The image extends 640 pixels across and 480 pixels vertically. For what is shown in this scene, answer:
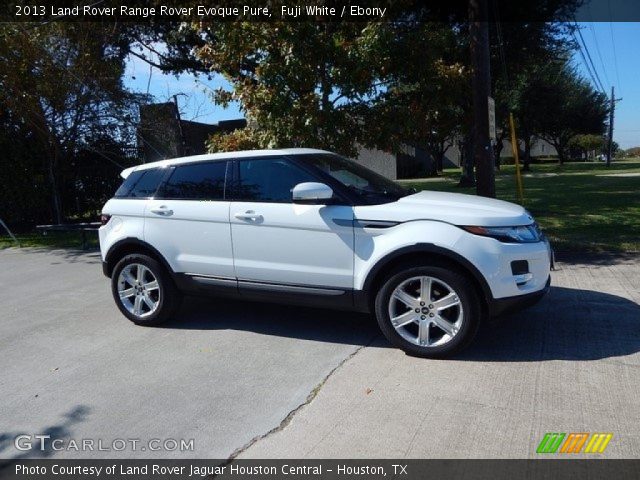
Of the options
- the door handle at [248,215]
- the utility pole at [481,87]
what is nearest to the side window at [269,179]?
the door handle at [248,215]

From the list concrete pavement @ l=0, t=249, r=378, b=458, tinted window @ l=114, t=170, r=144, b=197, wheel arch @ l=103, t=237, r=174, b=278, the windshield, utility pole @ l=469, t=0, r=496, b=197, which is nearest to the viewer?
concrete pavement @ l=0, t=249, r=378, b=458

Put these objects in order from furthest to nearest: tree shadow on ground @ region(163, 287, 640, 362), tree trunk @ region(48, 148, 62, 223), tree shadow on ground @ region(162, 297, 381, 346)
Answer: tree trunk @ region(48, 148, 62, 223), tree shadow on ground @ region(162, 297, 381, 346), tree shadow on ground @ region(163, 287, 640, 362)

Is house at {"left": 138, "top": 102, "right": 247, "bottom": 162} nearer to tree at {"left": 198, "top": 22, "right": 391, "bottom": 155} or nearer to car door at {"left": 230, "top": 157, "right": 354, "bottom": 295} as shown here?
tree at {"left": 198, "top": 22, "right": 391, "bottom": 155}

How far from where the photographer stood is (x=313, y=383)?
4.53m

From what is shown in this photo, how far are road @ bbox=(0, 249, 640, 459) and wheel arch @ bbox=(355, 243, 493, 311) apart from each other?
0.50 meters

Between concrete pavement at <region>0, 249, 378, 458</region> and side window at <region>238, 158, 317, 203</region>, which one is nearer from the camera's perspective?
concrete pavement at <region>0, 249, 378, 458</region>

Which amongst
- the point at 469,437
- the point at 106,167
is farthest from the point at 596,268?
the point at 106,167

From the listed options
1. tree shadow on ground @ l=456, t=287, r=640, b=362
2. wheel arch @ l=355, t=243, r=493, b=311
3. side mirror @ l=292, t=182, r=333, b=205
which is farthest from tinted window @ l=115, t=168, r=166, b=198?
tree shadow on ground @ l=456, t=287, r=640, b=362

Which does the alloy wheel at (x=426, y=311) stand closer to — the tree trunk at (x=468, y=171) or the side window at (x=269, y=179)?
the side window at (x=269, y=179)

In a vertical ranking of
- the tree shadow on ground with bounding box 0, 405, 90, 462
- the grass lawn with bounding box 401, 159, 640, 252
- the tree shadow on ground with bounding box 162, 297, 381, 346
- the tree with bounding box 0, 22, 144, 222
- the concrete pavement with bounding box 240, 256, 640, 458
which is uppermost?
the tree with bounding box 0, 22, 144, 222

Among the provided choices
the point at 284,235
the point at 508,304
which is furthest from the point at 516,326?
the point at 284,235

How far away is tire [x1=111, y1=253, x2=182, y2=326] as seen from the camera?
19.8ft

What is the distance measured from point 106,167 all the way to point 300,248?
12170 millimetres

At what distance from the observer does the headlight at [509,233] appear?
480 centimetres
